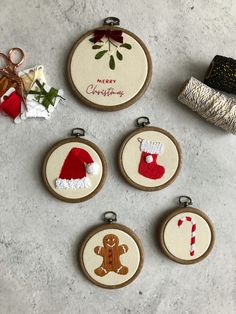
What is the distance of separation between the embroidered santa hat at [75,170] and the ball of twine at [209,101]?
296mm

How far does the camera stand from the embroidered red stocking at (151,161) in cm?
124

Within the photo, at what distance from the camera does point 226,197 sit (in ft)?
4.27

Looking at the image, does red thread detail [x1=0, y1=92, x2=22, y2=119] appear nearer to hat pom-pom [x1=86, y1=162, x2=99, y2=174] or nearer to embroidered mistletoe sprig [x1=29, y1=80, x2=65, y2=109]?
embroidered mistletoe sprig [x1=29, y1=80, x2=65, y2=109]

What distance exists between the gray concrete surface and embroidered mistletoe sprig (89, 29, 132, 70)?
47 mm

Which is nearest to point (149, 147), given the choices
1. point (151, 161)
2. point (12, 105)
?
point (151, 161)

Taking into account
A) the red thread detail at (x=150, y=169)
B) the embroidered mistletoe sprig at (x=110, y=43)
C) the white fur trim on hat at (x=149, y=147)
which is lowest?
the red thread detail at (x=150, y=169)

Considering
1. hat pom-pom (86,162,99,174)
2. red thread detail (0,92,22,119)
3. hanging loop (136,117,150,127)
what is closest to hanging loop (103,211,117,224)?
hat pom-pom (86,162,99,174)

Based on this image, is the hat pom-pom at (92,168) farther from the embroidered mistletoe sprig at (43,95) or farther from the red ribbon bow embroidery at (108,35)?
the red ribbon bow embroidery at (108,35)

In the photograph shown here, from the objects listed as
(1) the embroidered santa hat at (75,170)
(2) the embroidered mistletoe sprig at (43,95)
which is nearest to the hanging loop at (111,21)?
(2) the embroidered mistletoe sprig at (43,95)

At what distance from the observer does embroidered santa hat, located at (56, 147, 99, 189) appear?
122 centimetres

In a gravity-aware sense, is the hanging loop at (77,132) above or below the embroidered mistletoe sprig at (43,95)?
below

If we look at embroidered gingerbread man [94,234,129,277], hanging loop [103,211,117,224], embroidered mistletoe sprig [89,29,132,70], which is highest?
embroidered mistletoe sprig [89,29,132,70]

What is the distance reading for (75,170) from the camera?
4.00 feet

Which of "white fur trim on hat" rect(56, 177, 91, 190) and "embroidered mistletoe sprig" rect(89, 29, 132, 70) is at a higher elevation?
"embroidered mistletoe sprig" rect(89, 29, 132, 70)
